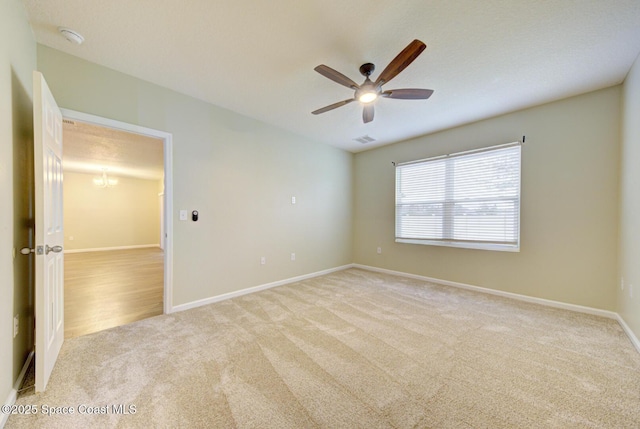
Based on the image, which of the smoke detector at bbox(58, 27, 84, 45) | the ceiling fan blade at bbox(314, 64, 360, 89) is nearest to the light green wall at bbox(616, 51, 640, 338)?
the ceiling fan blade at bbox(314, 64, 360, 89)

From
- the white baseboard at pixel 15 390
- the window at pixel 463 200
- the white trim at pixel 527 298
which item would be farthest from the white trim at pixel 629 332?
the white baseboard at pixel 15 390

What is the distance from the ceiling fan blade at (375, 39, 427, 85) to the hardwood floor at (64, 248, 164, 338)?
350 centimetres

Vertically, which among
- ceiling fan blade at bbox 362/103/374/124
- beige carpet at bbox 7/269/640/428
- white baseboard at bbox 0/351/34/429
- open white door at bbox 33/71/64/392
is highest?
ceiling fan blade at bbox 362/103/374/124

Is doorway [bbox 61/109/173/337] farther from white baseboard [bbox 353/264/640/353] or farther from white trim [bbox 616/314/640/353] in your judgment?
white trim [bbox 616/314/640/353]

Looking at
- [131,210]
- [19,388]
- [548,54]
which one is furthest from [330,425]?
[131,210]

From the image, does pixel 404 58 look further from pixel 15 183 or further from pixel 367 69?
pixel 15 183

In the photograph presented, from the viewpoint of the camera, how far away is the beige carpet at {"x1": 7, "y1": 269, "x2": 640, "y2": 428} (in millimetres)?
1396

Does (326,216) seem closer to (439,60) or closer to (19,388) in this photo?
(439,60)

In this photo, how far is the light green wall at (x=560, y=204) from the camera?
2764mm

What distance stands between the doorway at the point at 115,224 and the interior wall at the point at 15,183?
0.54 m

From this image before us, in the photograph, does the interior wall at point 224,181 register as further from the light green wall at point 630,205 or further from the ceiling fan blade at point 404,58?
the light green wall at point 630,205

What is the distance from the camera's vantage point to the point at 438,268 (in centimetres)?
411

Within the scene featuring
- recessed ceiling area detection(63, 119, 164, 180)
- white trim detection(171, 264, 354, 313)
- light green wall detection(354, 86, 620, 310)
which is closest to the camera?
light green wall detection(354, 86, 620, 310)

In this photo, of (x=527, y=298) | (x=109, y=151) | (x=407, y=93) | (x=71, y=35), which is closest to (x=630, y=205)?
(x=527, y=298)
